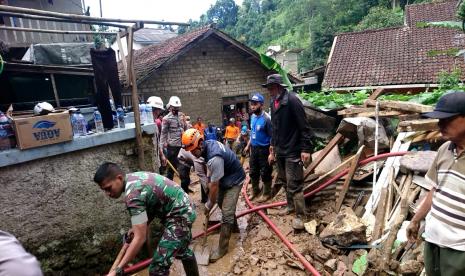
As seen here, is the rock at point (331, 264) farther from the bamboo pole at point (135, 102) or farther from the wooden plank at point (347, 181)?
the bamboo pole at point (135, 102)

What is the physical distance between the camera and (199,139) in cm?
400

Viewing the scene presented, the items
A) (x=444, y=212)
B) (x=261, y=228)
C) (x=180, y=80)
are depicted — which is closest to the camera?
(x=444, y=212)

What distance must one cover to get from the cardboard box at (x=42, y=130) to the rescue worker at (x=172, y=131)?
2652mm

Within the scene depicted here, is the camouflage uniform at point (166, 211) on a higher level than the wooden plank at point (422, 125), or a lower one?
lower

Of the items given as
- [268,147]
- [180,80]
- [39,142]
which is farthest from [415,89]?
[39,142]

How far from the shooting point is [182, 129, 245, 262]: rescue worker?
13.2 ft

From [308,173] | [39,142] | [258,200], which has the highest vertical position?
[39,142]

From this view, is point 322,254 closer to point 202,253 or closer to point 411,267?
point 411,267

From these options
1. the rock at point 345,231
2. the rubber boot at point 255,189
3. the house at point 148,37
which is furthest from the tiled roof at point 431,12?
the house at point 148,37

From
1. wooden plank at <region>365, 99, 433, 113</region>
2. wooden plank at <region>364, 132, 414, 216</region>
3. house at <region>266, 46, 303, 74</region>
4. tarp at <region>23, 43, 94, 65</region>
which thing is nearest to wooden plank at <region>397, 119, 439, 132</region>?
wooden plank at <region>365, 99, 433, 113</region>

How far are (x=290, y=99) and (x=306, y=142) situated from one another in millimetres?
655

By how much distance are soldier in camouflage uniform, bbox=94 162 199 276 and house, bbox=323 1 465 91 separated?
13.1 meters

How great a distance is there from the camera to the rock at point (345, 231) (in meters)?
3.69

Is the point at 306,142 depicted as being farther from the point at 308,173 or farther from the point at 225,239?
the point at 225,239
